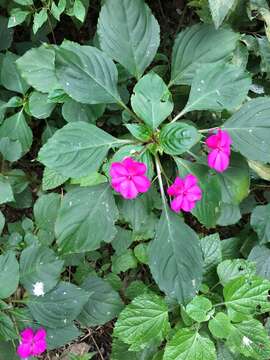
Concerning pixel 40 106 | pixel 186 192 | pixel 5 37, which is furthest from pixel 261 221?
pixel 5 37

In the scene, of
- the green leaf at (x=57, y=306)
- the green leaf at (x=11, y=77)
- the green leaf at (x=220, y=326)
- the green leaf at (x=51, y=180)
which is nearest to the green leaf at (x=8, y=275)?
the green leaf at (x=57, y=306)

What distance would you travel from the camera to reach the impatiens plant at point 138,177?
4.73ft

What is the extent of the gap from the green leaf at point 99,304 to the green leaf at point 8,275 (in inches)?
11.8

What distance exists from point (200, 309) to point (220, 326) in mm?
89

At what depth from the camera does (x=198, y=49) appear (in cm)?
155

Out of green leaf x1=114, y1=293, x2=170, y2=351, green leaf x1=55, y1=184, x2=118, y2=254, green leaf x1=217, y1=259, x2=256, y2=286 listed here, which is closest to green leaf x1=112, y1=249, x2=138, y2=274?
green leaf x1=114, y1=293, x2=170, y2=351

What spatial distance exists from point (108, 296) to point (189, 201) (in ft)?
2.33

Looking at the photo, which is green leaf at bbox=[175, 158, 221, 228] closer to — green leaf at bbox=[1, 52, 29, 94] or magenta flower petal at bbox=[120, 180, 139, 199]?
magenta flower petal at bbox=[120, 180, 139, 199]

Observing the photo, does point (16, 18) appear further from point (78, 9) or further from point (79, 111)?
point (79, 111)

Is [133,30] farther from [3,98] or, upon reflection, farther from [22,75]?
[3,98]

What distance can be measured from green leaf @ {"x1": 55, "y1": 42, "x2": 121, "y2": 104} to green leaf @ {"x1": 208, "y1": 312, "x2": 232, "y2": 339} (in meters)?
0.84

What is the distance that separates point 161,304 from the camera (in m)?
1.78

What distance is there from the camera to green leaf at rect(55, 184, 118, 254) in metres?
1.45

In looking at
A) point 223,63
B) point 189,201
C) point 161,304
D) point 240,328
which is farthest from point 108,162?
point 240,328
